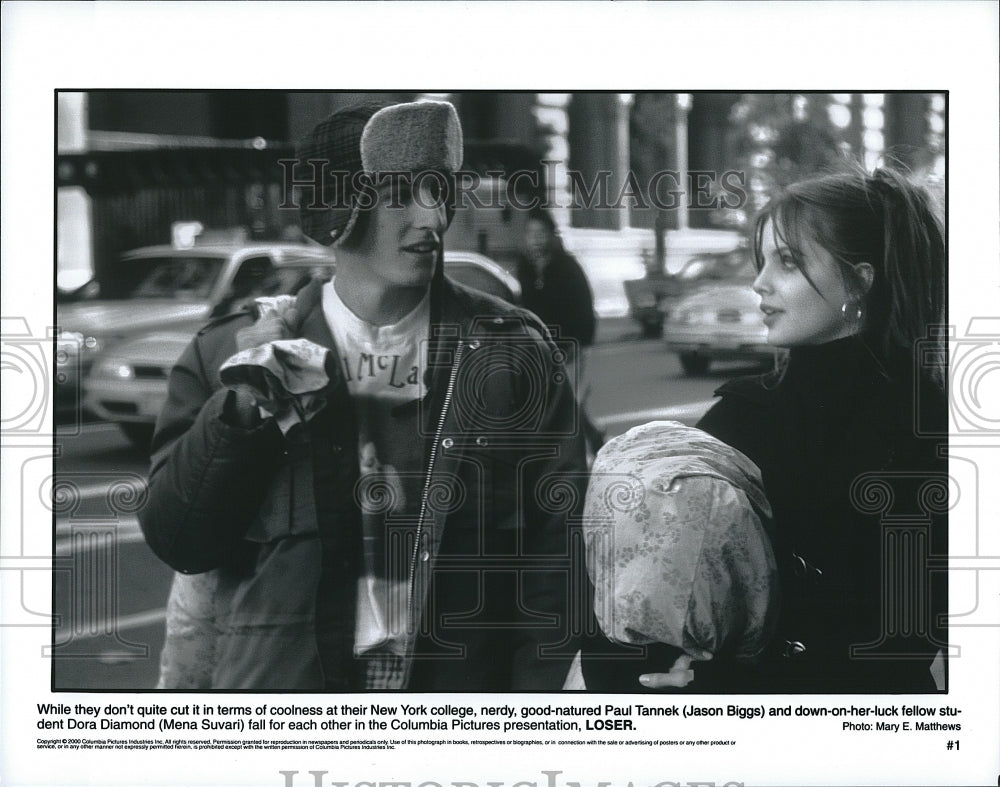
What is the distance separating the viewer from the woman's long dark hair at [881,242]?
3.07 metres

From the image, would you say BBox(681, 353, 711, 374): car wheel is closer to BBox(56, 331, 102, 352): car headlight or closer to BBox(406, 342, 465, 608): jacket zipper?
BBox(406, 342, 465, 608): jacket zipper

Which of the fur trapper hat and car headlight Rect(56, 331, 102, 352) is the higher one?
the fur trapper hat

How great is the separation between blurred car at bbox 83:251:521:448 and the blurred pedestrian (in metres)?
0.05

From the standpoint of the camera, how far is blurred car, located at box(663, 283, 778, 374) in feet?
10.1

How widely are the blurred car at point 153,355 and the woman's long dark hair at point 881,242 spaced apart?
0.71 meters

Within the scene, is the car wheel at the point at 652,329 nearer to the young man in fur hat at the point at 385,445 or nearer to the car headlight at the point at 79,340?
the young man in fur hat at the point at 385,445

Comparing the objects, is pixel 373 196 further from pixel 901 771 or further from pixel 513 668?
pixel 901 771

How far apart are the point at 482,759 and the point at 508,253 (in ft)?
4.39

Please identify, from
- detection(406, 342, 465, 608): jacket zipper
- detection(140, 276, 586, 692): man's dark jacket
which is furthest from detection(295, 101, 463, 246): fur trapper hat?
detection(406, 342, 465, 608): jacket zipper

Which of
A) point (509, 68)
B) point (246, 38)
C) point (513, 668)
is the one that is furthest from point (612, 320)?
point (246, 38)

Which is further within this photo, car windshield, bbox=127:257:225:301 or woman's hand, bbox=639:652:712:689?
woman's hand, bbox=639:652:712:689

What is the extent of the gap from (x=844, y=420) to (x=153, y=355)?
1794mm

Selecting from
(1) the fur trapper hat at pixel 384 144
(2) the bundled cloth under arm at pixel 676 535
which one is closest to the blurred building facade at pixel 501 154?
(1) the fur trapper hat at pixel 384 144

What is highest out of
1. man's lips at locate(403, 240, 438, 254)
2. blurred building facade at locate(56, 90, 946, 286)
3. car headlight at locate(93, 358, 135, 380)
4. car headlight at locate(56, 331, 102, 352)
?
blurred building facade at locate(56, 90, 946, 286)
